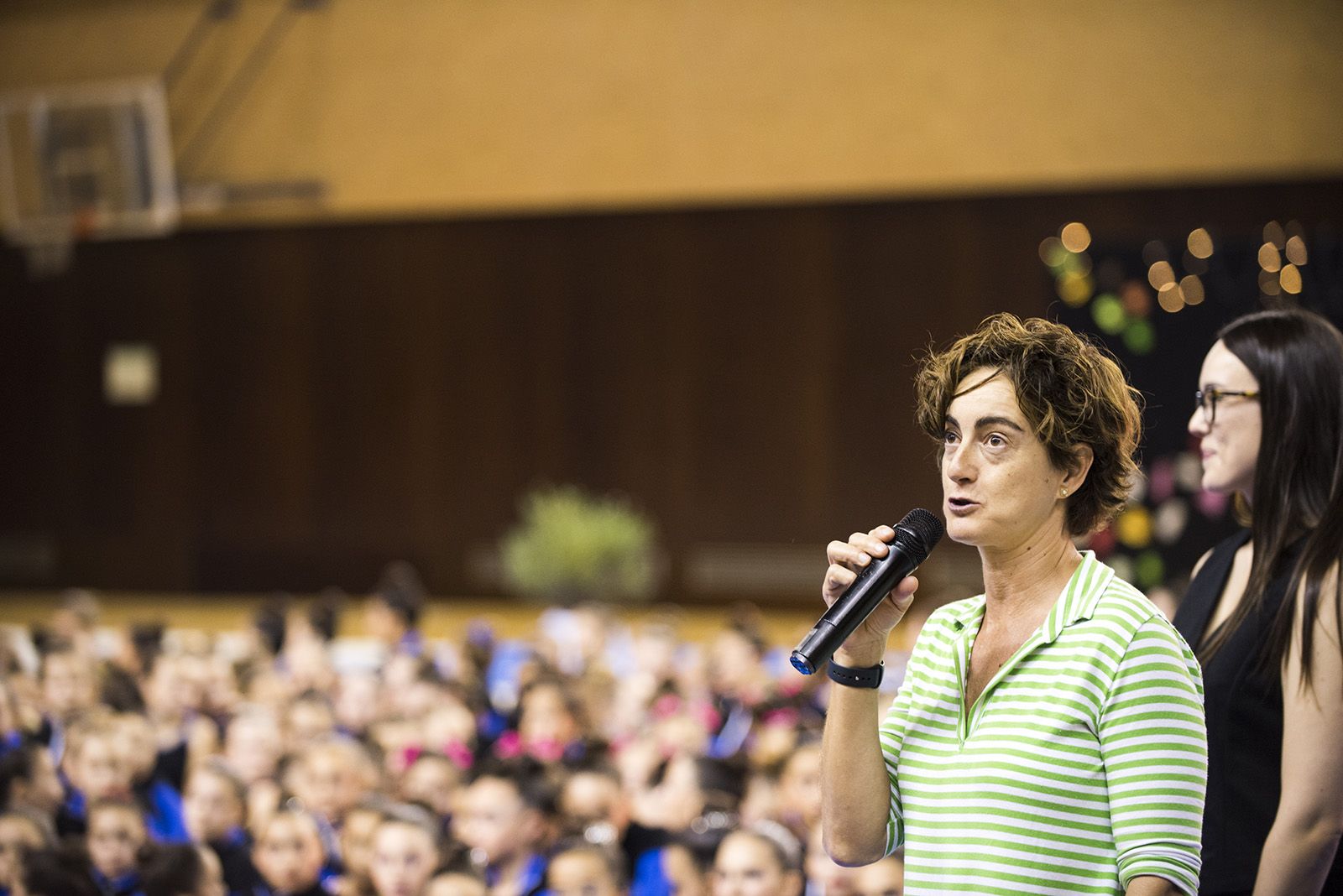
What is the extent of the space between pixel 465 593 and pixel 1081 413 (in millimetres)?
9985

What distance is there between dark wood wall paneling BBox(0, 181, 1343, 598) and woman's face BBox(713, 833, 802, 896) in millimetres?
6631

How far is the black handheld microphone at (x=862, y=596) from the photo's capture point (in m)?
1.43

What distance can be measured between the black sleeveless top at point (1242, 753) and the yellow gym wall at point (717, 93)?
8512 millimetres

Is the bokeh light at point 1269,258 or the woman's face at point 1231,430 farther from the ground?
the bokeh light at point 1269,258

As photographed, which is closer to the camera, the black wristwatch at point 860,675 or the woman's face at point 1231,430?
the black wristwatch at point 860,675

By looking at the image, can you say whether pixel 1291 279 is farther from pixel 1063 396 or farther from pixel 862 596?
pixel 862 596

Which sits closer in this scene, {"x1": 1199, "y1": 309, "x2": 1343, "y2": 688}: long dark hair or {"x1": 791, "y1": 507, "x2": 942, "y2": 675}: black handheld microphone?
{"x1": 791, "y1": 507, "x2": 942, "y2": 675}: black handheld microphone

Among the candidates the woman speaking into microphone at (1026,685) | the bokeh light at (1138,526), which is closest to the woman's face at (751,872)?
the bokeh light at (1138,526)

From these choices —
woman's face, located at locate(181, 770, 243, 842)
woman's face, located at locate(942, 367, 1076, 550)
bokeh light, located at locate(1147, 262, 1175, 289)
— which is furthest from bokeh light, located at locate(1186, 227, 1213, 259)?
woman's face, located at locate(181, 770, 243, 842)

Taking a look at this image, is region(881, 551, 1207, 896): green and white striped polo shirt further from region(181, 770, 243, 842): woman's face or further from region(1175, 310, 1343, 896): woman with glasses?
region(181, 770, 243, 842): woman's face

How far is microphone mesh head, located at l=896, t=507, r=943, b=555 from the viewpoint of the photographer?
1.50m

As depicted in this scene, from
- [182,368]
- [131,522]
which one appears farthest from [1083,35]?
[131,522]

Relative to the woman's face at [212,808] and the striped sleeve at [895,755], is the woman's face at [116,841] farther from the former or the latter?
the striped sleeve at [895,755]

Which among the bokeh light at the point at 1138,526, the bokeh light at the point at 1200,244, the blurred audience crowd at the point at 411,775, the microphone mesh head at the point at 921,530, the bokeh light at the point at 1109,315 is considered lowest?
the blurred audience crowd at the point at 411,775
